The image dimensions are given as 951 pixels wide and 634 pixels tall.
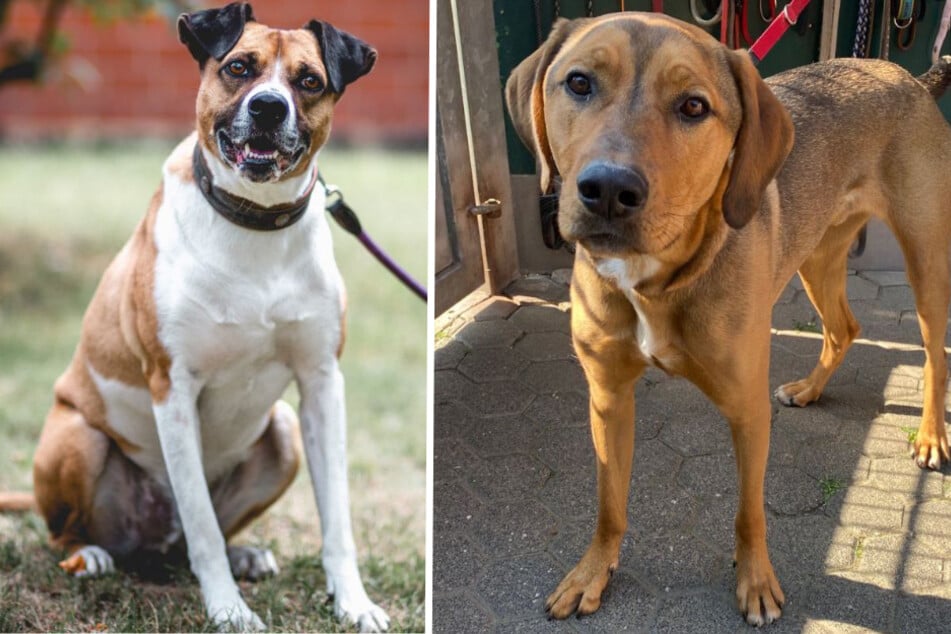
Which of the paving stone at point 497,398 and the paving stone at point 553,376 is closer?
the paving stone at point 497,398

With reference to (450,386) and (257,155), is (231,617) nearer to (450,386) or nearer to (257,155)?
(257,155)

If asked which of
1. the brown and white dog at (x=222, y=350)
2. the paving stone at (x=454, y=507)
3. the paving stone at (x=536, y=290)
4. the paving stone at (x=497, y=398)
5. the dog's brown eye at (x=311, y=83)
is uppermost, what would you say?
the dog's brown eye at (x=311, y=83)

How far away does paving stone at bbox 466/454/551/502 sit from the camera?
350cm

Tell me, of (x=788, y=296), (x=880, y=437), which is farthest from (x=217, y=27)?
(x=788, y=296)

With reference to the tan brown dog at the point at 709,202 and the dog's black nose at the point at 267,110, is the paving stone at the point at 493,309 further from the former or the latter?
the dog's black nose at the point at 267,110

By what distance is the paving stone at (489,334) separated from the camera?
4539mm

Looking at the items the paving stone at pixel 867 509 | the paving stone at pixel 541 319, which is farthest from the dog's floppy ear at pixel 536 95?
the paving stone at pixel 541 319

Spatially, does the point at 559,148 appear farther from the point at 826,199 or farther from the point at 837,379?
the point at 837,379

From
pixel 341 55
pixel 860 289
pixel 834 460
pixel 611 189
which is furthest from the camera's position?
pixel 860 289

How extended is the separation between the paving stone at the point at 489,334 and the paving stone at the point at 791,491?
1408 mm

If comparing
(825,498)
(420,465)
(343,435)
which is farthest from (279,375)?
(825,498)

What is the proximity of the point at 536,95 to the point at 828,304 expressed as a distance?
191 cm

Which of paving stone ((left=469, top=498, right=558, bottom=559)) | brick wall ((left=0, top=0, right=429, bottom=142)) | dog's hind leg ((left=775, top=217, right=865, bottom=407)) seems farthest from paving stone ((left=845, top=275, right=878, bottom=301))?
brick wall ((left=0, top=0, right=429, bottom=142))

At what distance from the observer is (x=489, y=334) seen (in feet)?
15.2
